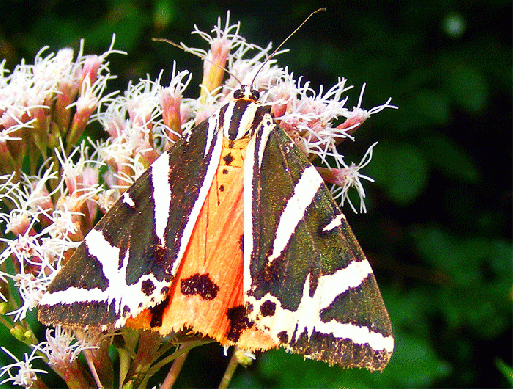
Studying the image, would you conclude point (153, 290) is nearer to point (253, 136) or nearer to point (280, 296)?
point (280, 296)

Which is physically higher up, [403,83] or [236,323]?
[403,83]

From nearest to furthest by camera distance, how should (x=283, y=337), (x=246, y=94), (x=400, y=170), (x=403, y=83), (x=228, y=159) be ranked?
(x=283, y=337) → (x=228, y=159) → (x=246, y=94) → (x=400, y=170) → (x=403, y=83)

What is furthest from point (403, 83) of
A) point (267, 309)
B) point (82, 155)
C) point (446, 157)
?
point (267, 309)

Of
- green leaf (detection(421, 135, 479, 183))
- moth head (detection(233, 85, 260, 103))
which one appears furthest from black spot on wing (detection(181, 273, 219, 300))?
green leaf (detection(421, 135, 479, 183))

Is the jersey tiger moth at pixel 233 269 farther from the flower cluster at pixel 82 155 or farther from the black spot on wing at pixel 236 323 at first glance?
the flower cluster at pixel 82 155

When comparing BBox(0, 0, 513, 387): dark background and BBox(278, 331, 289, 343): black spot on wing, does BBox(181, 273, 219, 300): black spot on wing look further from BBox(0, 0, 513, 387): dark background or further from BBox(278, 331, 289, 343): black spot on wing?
BBox(0, 0, 513, 387): dark background

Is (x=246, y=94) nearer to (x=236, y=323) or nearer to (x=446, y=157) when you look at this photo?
(x=236, y=323)

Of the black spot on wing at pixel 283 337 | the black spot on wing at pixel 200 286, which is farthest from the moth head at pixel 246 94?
the black spot on wing at pixel 283 337
